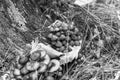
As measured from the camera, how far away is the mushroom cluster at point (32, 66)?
2.57m

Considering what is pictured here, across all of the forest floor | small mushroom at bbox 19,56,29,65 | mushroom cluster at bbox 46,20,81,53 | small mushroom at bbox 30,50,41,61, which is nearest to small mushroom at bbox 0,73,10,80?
the forest floor

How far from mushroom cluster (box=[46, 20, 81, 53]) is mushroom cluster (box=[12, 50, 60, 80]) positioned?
52 centimetres

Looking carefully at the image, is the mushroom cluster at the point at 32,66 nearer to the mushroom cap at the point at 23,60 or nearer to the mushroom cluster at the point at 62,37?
the mushroom cap at the point at 23,60

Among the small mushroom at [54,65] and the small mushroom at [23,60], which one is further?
the small mushroom at [54,65]

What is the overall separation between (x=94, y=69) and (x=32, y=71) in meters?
1.28

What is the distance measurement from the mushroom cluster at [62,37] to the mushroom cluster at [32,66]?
52 centimetres

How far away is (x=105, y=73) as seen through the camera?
323 centimetres

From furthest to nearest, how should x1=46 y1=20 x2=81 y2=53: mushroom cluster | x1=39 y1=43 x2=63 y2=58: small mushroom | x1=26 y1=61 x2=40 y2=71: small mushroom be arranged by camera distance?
x1=46 y1=20 x2=81 y2=53: mushroom cluster → x1=39 y1=43 x2=63 y2=58: small mushroom → x1=26 y1=61 x2=40 y2=71: small mushroom

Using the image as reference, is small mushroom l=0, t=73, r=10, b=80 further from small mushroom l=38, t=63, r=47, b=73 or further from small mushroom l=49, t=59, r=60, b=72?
small mushroom l=49, t=59, r=60, b=72

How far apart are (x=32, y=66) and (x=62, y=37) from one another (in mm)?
867

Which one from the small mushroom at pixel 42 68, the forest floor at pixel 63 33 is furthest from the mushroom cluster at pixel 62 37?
the small mushroom at pixel 42 68

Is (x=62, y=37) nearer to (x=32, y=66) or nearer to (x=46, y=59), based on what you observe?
(x=46, y=59)

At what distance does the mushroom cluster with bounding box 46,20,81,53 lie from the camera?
314cm

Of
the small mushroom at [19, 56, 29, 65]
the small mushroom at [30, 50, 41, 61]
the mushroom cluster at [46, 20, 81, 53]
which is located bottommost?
the small mushroom at [30, 50, 41, 61]
